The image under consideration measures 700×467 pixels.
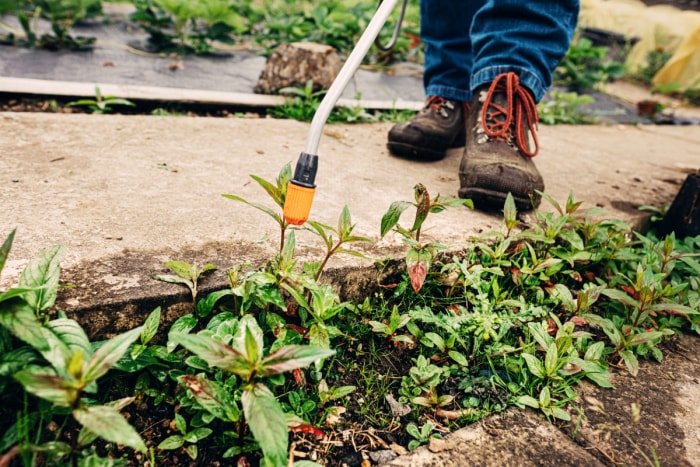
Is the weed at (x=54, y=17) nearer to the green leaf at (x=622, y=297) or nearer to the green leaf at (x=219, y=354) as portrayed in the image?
the green leaf at (x=219, y=354)

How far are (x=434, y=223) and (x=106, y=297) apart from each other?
0.88 metres

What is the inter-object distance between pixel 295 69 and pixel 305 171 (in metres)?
1.69

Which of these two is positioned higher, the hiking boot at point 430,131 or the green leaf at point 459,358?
the hiking boot at point 430,131

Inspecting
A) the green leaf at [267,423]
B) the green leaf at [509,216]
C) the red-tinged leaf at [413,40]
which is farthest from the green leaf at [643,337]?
the red-tinged leaf at [413,40]

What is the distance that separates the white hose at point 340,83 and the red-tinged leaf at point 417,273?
0.36m

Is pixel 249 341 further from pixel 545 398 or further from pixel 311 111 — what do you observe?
pixel 311 111

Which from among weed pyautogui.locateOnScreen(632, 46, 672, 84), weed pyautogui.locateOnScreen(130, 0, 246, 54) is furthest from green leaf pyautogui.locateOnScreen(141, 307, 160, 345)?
weed pyautogui.locateOnScreen(632, 46, 672, 84)

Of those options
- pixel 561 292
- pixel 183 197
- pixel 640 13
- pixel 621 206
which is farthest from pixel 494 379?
pixel 640 13

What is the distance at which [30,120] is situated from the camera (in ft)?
5.31

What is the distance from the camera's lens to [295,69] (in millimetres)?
2592

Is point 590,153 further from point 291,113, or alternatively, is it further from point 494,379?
point 494,379

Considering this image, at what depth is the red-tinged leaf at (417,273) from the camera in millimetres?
1096

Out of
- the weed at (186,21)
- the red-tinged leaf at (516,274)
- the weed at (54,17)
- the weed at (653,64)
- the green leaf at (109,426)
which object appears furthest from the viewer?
the weed at (653,64)

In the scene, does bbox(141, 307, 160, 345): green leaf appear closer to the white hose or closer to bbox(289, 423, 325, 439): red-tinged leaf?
bbox(289, 423, 325, 439): red-tinged leaf
